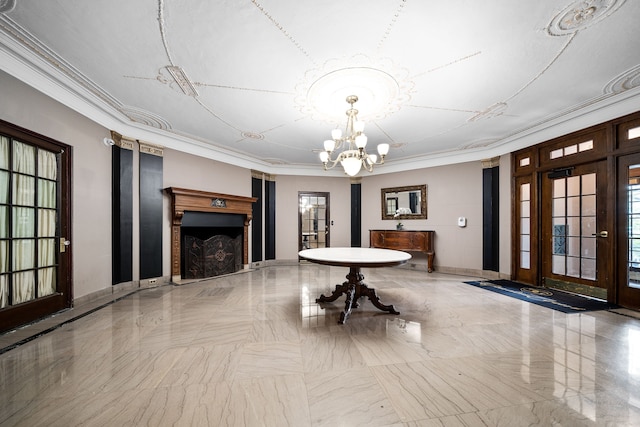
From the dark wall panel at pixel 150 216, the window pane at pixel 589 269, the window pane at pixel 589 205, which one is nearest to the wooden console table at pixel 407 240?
the window pane at pixel 589 269

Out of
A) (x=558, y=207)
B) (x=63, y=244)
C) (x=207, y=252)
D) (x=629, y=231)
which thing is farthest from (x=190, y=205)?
(x=629, y=231)

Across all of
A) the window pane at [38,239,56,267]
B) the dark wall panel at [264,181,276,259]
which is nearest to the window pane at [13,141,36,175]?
the window pane at [38,239,56,267]

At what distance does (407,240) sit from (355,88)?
3938mm

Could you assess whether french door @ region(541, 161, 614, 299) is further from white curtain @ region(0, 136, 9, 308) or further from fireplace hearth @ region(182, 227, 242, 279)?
white curtain @ region(0, 136, 9, 308)

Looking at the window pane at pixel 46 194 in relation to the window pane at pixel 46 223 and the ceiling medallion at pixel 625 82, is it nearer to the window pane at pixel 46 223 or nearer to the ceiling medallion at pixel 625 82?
the window pane at pixel 46 223

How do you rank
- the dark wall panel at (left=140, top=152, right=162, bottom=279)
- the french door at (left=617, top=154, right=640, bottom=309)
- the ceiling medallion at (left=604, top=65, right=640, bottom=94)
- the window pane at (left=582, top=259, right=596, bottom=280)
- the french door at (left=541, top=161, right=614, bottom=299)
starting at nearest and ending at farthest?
the ceiling medallion at (left=604, top=65, right=640, bottom=94)
the french door at (left=617, top=154, right=640, bottom=309)
the french door at (left=541, top=161, right=614, bottom=299)
the window pane at (left=582, top=259, right=596, bottom=280)
the dark wall panel at (left=140, top=152, right=162, bottom=279)

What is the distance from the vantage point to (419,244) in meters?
5.70

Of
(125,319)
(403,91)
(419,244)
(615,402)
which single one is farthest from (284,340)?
(419,244)

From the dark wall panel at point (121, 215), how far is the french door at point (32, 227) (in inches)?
29.4

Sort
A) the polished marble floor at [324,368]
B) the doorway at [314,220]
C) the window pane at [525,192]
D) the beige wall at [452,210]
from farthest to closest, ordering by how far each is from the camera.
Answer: the doorway at [314,220], the beige wall at [452,210], the window pane at [525,192], the polished marble floor at [324,368]

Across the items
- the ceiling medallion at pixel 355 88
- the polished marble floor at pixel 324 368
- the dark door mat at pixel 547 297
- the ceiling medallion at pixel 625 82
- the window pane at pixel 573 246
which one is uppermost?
the ceiling medallion at pixel 625 82

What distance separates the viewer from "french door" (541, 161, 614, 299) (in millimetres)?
3510

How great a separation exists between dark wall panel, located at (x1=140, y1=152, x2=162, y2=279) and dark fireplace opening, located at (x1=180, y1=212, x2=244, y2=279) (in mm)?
432

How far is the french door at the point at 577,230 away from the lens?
351cm
